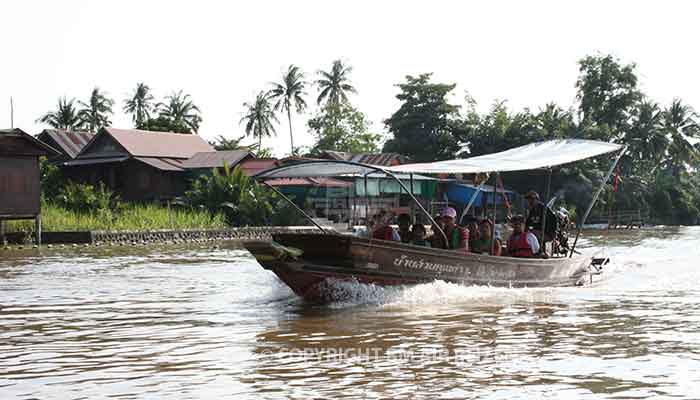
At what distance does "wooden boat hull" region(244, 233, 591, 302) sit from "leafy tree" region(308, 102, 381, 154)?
54.8 meters

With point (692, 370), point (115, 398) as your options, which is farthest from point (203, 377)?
point (692, 370)

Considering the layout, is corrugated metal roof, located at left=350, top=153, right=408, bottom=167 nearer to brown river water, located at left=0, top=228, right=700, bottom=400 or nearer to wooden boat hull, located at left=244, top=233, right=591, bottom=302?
brown river water, located at left=0, top=228, right=700, bottom=400

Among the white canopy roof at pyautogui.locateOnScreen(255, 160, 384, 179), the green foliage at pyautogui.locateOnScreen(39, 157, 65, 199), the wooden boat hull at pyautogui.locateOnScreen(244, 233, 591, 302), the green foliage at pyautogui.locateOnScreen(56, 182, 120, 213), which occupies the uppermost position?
the green foliage at pyautogui.locateOnScreen(39, 157, 65, 199)

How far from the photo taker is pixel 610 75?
56.5m

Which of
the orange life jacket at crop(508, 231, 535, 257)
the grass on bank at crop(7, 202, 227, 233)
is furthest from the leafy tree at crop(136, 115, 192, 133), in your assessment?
the orange life jacket at crop(508, 231, 535, 257)

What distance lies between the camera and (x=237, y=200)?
38.2 m

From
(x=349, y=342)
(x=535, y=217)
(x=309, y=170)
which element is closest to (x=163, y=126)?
(x=535, y=217)

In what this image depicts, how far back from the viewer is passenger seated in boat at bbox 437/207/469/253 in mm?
13398

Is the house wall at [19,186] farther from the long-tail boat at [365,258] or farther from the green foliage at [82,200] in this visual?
the long-tail boat at [365,258]

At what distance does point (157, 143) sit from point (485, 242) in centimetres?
3470

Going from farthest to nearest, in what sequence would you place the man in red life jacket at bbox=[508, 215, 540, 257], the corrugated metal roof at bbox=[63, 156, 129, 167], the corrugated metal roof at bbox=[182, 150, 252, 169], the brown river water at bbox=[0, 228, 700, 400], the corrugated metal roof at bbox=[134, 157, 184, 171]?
the corrugated metal roof at bbox=[63, 156, 129, 167] → the corrugated metal roof at bbox=[134, 157, 184, 171] → the corrugated metal roof at bbox=[182, 150, 252, 169] → the man in red life jacket at bbox=[508, 215, 540, 257] → the brown river water at bbox=[0, 228, 700, 400]

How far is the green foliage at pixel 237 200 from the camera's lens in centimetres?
3775

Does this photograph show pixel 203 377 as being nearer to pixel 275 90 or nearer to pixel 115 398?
pixel 115 398

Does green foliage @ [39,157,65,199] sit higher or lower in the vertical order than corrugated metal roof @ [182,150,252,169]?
lower
